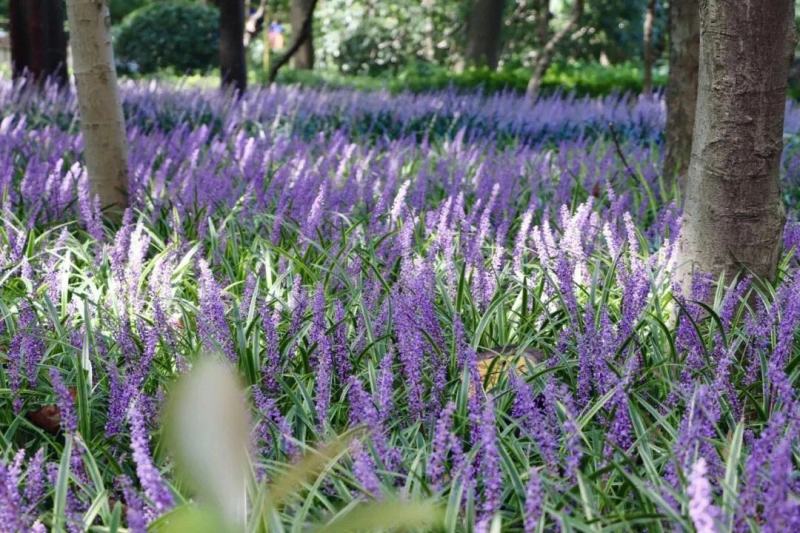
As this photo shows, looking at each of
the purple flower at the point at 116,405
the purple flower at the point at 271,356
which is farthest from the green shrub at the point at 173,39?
the purple flower at the point at 116,405

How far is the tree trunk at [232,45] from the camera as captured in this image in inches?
435

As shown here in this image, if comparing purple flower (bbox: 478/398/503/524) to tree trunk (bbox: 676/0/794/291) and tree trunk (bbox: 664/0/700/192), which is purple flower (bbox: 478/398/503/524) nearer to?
tree trunk (bbox: 676/0/794/291)

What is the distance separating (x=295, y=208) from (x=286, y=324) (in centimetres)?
147

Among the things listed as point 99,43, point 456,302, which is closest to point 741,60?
point 456,302

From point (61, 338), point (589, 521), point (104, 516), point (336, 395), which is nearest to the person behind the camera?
point (589, 521)

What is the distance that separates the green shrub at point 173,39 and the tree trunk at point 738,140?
20.3 m

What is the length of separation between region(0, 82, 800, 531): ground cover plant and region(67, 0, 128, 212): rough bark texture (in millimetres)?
134

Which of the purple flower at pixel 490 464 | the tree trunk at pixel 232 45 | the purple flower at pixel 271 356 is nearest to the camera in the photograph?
the purple flower at pixel 490 464

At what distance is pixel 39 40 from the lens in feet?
34.8

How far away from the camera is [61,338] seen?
2.81m

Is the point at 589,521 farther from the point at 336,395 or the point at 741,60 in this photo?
the point at 741,60

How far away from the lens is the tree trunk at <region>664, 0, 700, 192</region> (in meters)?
5.50

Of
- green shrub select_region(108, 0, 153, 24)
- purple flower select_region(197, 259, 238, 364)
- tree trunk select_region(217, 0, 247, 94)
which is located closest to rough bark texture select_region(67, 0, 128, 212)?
purple flower select_region(197, 259, 238, 364)

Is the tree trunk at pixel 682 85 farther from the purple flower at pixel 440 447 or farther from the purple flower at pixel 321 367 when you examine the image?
the purple flower at pixel 440 447
